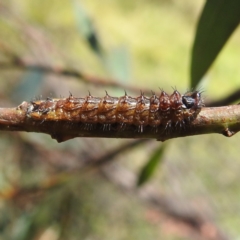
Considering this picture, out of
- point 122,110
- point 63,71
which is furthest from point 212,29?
point 63,71

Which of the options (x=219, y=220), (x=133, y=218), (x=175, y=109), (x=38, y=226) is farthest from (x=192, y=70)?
(x=219, y=220)

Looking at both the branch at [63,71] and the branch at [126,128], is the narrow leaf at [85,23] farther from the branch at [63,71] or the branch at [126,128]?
the branch at [126,128]

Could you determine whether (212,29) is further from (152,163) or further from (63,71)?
(63,71)

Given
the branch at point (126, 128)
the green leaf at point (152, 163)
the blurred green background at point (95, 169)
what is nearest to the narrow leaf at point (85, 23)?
the blurred green background at point (95, 169)

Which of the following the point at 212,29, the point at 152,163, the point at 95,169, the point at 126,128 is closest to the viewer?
the point at 126,128

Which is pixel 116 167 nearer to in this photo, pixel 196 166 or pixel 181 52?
pixel 196 166

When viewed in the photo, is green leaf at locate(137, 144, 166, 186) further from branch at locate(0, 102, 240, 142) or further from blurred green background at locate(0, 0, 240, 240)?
branch at locate(0, 102, 240, 142)
